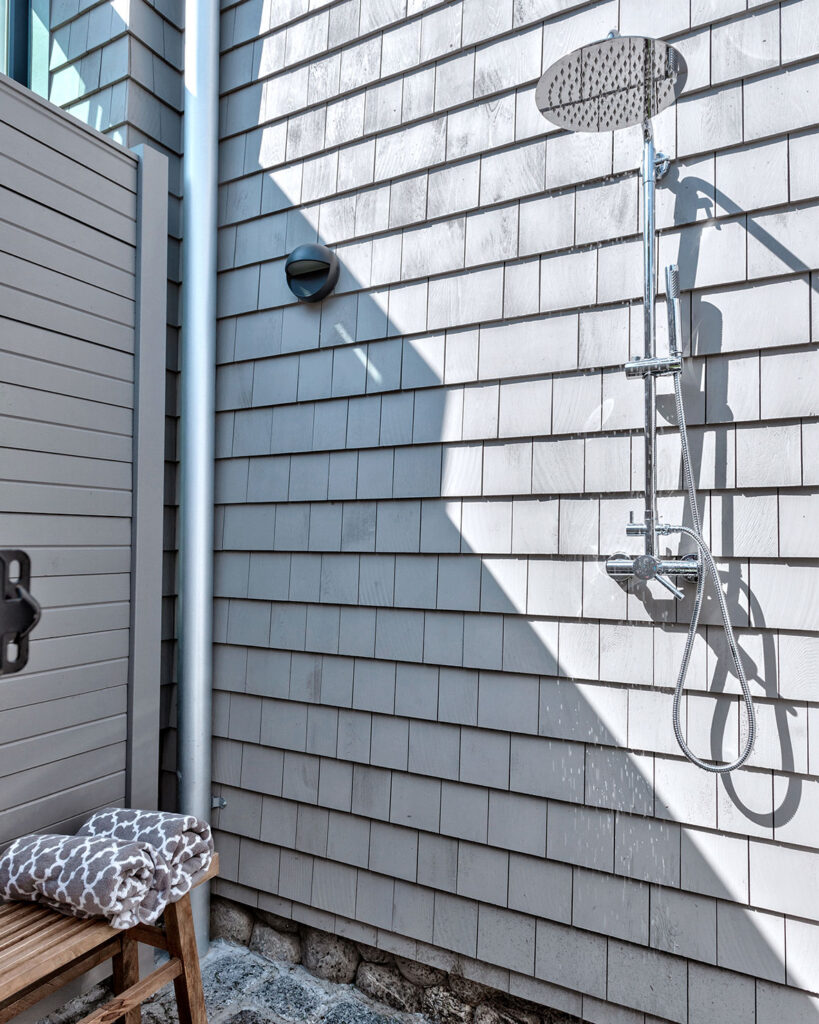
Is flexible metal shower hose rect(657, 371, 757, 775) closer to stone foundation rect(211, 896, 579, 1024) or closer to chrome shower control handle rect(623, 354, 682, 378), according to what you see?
chrome shower control handle rect(623, 354, 682, 378)

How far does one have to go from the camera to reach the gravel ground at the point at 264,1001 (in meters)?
2.06

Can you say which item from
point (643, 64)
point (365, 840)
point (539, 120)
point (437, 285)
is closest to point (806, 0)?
point (643, 64)

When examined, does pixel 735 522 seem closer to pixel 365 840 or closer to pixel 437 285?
pixel 437 285

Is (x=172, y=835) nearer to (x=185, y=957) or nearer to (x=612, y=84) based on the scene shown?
(x=185, y=957)

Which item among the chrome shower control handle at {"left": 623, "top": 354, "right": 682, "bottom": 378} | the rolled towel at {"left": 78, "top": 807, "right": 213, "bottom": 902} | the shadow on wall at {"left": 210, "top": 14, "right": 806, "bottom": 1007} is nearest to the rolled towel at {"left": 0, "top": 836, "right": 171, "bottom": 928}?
the rolled towel at {"left": 78, "top": 807, "right": 213, "bottom": 902}

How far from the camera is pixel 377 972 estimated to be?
2.17 metres

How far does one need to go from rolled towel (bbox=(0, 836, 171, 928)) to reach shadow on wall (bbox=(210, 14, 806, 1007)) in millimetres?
854

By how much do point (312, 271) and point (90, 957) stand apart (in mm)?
1924

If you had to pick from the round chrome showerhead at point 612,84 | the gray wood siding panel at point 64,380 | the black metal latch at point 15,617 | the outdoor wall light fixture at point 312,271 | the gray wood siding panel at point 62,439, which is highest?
the round chrome showerhead at point 612,84

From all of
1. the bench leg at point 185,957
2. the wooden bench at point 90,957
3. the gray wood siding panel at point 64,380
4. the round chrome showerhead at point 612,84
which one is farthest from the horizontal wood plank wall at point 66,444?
the round chrome showerhead at point 612,84

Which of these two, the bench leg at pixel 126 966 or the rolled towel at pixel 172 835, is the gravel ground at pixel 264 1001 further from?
the rolled towel at pixel 172 835

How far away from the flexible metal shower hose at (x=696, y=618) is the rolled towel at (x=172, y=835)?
3.67 ft

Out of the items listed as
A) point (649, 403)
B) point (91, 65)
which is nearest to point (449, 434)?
point (649, 403)

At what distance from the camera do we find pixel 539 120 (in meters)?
1.99
